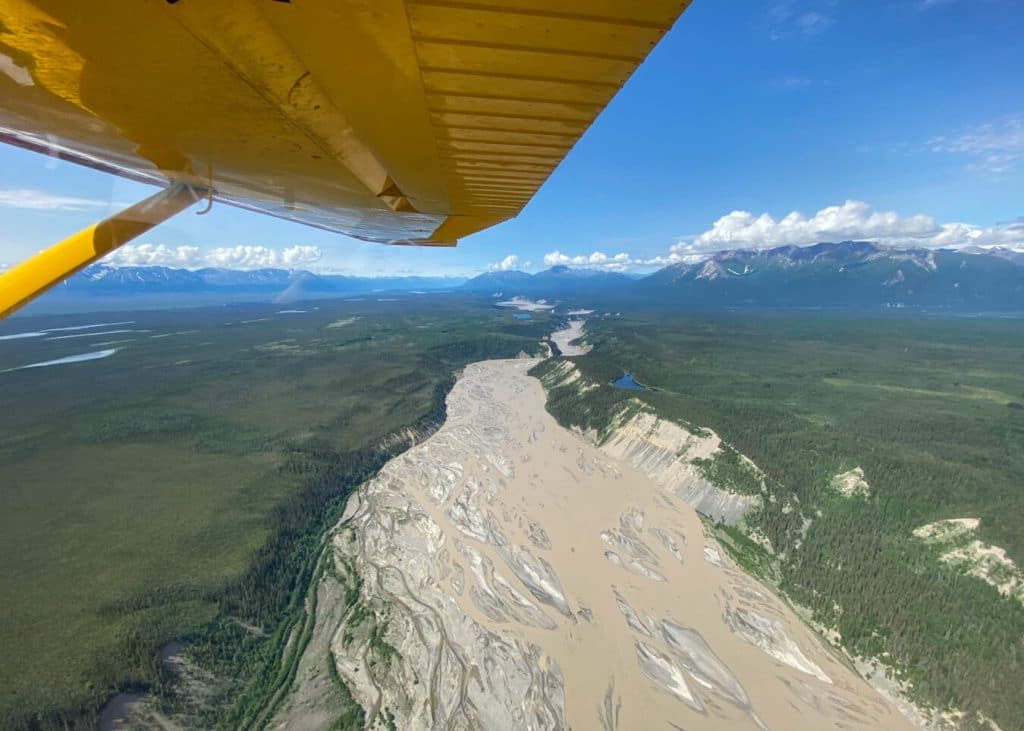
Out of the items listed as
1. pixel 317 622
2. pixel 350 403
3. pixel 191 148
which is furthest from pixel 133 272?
pixel 191 148

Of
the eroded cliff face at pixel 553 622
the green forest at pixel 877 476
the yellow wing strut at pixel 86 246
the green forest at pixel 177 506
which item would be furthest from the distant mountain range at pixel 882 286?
the yellow wing strut at pixel 86 246

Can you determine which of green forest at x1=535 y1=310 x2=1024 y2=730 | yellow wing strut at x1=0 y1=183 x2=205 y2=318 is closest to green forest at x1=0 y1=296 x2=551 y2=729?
yellow wing strut at x1=0 y1=183 x2=205 y2=318

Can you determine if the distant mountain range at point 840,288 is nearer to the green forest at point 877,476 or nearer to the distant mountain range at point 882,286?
the distant mountain range at point 882,286

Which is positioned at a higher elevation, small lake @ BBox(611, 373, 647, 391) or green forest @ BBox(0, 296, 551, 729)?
small lake @ BBox(611, 373, 647, 391)

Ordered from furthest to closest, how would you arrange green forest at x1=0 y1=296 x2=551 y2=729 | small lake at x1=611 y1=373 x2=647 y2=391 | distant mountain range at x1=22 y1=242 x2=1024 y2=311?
1. distant mountain range at x1=22 y1=242 x2=1024 y2=311
2. small lake at x1=611 y1=373 x2=647 y2=391
3. green forest at x1=0 y1=296 x2=551 y2=729

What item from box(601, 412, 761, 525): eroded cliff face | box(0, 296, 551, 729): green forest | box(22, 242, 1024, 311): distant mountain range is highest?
box(22, 242, 1024, 311): distant mountain range

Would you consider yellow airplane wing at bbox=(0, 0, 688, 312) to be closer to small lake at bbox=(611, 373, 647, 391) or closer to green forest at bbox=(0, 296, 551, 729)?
green forest at bbox=(0, 296, 551, 729)

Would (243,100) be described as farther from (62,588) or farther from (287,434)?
(287,434)
